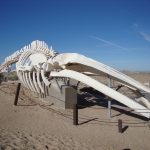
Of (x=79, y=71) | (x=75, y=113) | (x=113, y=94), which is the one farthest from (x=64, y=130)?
(x=113, y=94)

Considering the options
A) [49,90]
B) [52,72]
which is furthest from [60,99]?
[52,72]

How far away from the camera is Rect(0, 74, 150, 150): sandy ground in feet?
22.5

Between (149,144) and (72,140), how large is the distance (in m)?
2.31

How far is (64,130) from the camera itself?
835 cm

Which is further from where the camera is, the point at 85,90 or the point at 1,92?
the point at 85,90

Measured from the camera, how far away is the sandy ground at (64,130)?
6867mm

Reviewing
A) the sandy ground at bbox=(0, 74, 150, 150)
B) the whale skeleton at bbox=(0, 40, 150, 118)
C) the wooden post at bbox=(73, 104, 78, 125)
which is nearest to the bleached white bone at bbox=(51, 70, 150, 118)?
the whale skeleton at bbox=(0, 40, 150, 118)

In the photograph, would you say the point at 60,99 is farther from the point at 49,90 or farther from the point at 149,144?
the point at 149,144

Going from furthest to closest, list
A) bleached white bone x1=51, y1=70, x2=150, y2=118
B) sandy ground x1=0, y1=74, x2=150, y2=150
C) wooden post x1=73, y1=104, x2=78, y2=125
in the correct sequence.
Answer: wooden post x1=73, y1=104, x2=78, y2=125 < bleached white bone x1=51, y1=70, x2=150, y2=118 < sandy ground x1=0, y1=74, x2=150, y2=150

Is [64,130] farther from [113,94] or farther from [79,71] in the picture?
[113,94]

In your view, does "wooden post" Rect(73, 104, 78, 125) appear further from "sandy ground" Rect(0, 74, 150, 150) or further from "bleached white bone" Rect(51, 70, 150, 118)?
Result: "bleached white bone" Rect(51, 70, 150, 118)

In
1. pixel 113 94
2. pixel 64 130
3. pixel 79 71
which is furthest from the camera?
pixel 79 71

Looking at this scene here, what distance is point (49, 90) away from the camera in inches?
504

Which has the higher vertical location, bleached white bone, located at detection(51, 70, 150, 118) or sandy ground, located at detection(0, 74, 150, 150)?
bleached white bone, located at detection(51, 70, 150, 118)
